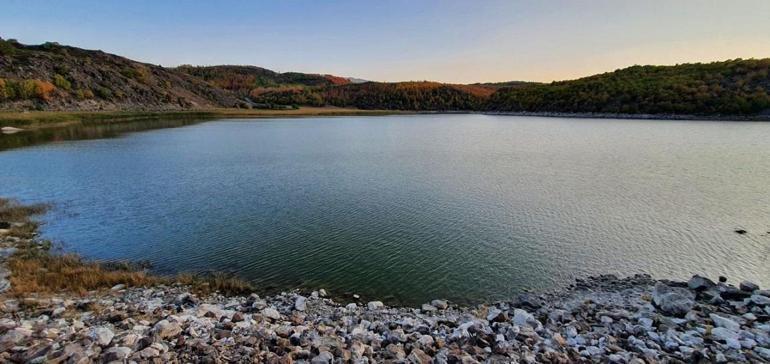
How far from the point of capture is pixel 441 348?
23.5ft

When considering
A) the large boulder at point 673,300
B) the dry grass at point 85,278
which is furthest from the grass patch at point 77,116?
the large boulder at point 673,300

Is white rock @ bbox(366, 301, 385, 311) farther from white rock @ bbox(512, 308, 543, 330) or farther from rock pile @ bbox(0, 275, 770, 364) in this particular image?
white rock @ bbox(512, 308, 543, 330)

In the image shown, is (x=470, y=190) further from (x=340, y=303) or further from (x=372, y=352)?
(x=372, y=352)

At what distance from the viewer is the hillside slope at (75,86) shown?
7938 cm

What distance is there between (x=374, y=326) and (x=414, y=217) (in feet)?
31.7

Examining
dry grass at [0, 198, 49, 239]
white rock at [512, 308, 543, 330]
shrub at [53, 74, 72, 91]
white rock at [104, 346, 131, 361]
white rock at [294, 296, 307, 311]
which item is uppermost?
shrub at [53, 74, 72, 91]

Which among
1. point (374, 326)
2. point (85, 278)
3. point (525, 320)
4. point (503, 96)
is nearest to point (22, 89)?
point (85, 278)

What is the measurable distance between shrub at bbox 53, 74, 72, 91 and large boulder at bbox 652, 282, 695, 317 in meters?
117

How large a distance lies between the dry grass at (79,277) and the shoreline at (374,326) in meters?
0.11

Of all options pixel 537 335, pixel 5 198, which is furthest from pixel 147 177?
pixel 537 335

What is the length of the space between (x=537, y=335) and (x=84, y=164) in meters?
36.0

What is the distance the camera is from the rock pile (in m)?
6.64

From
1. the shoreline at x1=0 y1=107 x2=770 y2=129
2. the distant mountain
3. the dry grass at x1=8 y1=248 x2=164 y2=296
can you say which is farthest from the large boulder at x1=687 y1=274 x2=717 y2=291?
the distant mountain

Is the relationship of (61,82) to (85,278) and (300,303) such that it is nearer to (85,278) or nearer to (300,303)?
(85,278)
